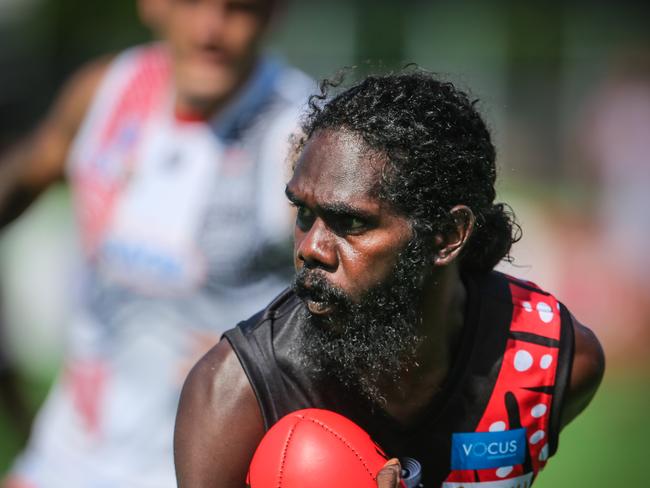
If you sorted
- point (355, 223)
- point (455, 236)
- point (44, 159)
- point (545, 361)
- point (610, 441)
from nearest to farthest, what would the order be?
1. point (355, 223)
2. point (455, 236)
3. point (545, 361)
4. point (44, 159)
5. point (610, 441)

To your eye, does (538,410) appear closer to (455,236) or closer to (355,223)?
(455,236)

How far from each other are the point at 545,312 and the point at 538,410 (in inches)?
11.3

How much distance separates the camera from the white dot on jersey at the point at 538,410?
130 inches

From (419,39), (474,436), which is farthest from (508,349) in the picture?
(419,39)

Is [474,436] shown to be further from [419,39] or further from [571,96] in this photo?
[419,39]

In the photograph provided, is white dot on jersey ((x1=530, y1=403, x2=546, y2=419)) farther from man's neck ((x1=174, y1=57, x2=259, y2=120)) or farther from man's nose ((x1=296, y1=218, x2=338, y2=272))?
man's neck ((x1=174, y1=57, x2=259, y2=120))

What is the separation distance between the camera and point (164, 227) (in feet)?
16.6

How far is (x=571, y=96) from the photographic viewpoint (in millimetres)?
13492

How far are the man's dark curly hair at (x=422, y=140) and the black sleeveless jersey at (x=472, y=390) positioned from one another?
29 centimetres

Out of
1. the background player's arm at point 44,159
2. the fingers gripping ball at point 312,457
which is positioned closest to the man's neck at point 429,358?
the fingers gripping ball at point 312,457

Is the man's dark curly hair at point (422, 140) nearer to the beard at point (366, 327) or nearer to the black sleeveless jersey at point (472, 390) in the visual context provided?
the beard at point (366, 327)

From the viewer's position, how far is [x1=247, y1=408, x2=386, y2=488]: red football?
9.38 ft

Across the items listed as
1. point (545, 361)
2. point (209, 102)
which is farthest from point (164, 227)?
point (545, 361)

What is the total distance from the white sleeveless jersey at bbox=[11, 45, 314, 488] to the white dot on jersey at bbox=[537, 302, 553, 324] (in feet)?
5.47
